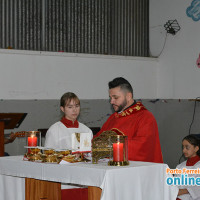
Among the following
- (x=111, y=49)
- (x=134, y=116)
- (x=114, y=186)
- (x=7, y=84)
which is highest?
(x=111, y=49)

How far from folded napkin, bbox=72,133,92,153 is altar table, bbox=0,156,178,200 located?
0.22 meters

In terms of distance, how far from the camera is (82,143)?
13.3 ft

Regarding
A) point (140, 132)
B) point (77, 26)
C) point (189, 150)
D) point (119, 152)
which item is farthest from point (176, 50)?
point (119, 152)

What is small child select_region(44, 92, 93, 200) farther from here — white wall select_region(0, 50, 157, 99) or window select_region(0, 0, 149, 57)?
window select_region(0, 0, 149, 57)

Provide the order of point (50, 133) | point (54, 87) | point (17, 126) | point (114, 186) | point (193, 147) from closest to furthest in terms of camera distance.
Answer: point (114, 186)
point (50, 133)
point (193, 147)
point (17, 126)
point (54, 87)

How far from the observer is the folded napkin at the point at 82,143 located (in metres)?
4.03

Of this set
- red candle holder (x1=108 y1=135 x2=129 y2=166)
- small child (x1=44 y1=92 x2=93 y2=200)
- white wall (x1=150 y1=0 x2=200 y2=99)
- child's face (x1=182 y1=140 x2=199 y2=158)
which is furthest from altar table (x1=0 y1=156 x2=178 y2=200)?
white wall (x1=150 y1=0 x2=200 y2=99)

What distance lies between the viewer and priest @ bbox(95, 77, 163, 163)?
166 inches

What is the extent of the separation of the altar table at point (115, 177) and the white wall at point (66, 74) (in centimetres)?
393

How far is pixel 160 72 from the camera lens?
948 cm

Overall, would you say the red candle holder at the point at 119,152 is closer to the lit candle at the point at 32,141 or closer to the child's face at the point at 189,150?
the lit candle at the point at 32,141

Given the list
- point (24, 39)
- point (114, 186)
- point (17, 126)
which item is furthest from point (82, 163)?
point (24, 39)

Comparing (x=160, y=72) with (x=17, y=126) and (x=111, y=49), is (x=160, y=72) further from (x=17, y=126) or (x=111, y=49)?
(x=17, y=126)

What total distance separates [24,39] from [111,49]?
1.76 m
